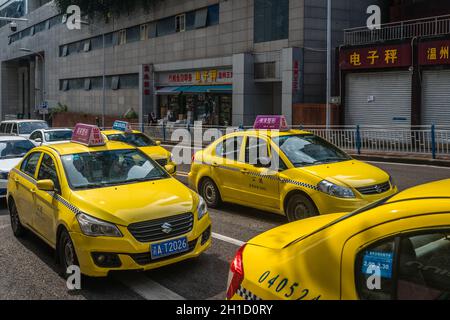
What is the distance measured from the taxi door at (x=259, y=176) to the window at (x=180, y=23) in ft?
95.3

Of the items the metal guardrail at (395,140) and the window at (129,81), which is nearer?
the metal guardrail at (395,140)

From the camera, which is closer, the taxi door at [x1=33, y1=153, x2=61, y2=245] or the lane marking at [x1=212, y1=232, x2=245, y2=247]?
the taxi door at [x1=33, y1=153, x2=61, y2=245]

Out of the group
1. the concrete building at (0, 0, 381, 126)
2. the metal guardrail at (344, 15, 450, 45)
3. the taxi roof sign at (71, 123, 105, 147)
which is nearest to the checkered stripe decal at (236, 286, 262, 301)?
the taxi roof sign at (71, 123, 105, 147)

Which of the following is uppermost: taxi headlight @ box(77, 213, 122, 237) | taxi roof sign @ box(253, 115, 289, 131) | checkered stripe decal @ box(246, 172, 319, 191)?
taxi roof sign @ box(253, 115, 289, 131)

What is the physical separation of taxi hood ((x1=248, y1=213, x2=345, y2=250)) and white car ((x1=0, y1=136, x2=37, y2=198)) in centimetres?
838

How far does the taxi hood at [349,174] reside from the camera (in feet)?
24.4

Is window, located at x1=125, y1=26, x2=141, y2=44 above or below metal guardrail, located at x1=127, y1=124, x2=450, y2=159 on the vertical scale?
above

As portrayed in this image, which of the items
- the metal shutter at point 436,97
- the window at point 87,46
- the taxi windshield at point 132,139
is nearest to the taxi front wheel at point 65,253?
the taxi windshield at point 132,139

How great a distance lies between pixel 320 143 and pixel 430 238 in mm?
→ 6419

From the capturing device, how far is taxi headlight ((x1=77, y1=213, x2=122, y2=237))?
532 cm

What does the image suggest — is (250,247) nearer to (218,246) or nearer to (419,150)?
(218,246)

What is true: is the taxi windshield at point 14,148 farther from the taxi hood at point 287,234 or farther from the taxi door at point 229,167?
the taxi hood at point 287,234

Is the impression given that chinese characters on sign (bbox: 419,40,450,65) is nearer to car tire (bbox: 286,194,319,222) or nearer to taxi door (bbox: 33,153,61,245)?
car tire (bbox: 286,194,319,222)

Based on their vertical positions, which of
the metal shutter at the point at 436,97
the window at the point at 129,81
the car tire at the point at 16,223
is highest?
the window at the point at 129,81
